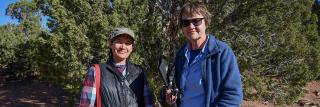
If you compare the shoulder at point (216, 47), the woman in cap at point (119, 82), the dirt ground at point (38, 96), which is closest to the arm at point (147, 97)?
the woman in cap at point (119, 82)

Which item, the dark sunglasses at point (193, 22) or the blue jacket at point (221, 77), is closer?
the blue jacket at point (221, 77)

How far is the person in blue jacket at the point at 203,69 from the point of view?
278 cm

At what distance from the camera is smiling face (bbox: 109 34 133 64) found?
3.40 m

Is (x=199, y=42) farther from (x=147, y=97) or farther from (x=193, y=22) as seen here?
(x=147, y=97)

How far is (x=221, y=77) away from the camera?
2.80 metres

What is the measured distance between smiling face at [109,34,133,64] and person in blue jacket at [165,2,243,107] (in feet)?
1.58

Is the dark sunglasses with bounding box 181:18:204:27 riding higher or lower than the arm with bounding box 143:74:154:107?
higher

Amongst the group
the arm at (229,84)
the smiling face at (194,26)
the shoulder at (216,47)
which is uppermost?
the smiling face at (194,26)

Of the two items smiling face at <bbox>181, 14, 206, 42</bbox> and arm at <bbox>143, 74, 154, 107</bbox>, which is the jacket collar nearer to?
smiling face at <bbox>181, 14, 206, 42</bbox>

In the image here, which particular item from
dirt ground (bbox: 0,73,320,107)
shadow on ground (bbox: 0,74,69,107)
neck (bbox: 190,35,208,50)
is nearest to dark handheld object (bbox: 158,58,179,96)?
neck (bbox: 190,35,208,50)

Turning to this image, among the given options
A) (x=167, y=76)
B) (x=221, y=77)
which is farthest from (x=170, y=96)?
(x=221, y=77)

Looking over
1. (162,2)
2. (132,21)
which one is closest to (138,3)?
(132,21)

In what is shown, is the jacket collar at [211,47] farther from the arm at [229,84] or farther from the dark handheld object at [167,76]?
the dark handheld object at [167,76]

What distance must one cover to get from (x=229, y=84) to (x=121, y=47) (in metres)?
1.02
